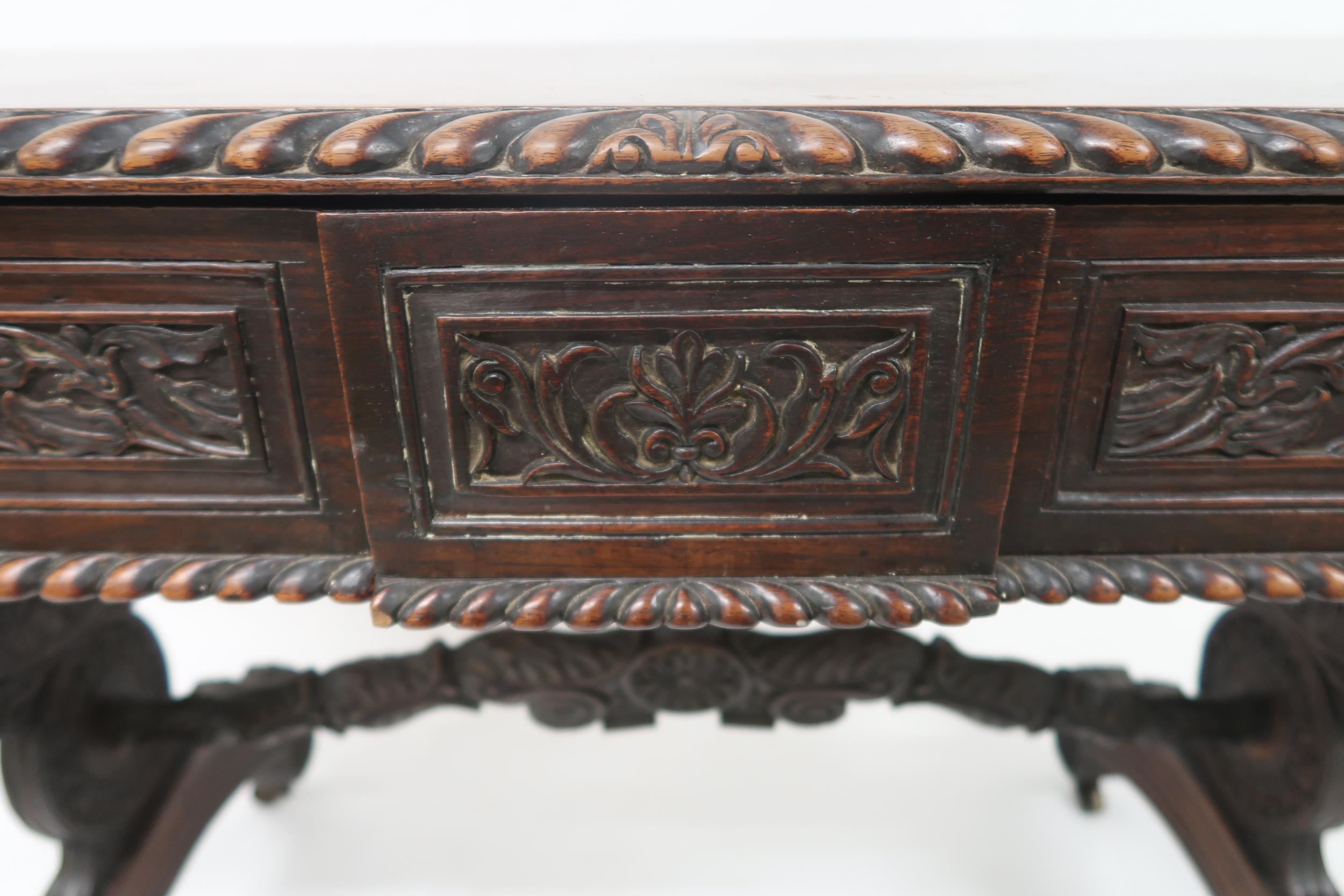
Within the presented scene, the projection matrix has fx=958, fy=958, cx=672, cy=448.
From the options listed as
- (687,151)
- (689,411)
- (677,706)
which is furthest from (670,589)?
(677,706)

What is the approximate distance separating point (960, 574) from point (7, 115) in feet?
1.89

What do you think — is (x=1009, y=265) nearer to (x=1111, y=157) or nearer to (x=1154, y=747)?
(x=1111, y=157)

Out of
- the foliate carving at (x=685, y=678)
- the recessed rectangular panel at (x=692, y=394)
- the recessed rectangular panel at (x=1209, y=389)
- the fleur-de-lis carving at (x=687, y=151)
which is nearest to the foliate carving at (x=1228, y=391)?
the recessed rectangular panel at (x=1209, y=389)

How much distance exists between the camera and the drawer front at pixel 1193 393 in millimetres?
509

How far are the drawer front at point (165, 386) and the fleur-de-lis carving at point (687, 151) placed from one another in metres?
0.17

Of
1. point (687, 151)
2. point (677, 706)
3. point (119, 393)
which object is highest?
point (687, 151)

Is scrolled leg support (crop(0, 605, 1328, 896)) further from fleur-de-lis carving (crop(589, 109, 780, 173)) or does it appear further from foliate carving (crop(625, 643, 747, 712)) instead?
fleur-de-lis carving (crop(589, 109, 780, 173))

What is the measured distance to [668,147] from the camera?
457 millimetres

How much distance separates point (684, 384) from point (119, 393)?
325 millimetres

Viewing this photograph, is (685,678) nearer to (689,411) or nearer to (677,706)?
(677,706)

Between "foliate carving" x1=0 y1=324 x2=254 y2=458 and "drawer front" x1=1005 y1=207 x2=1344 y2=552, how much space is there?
463 mm

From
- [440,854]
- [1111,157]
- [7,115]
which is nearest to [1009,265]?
[1111,157]

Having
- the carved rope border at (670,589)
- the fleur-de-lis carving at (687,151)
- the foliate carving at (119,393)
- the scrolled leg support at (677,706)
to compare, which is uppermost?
the fleur-de-lis carving at (687,151)

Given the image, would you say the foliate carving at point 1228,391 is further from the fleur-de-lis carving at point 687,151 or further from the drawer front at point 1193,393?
the fleur-de-lis carving at point 687,151
